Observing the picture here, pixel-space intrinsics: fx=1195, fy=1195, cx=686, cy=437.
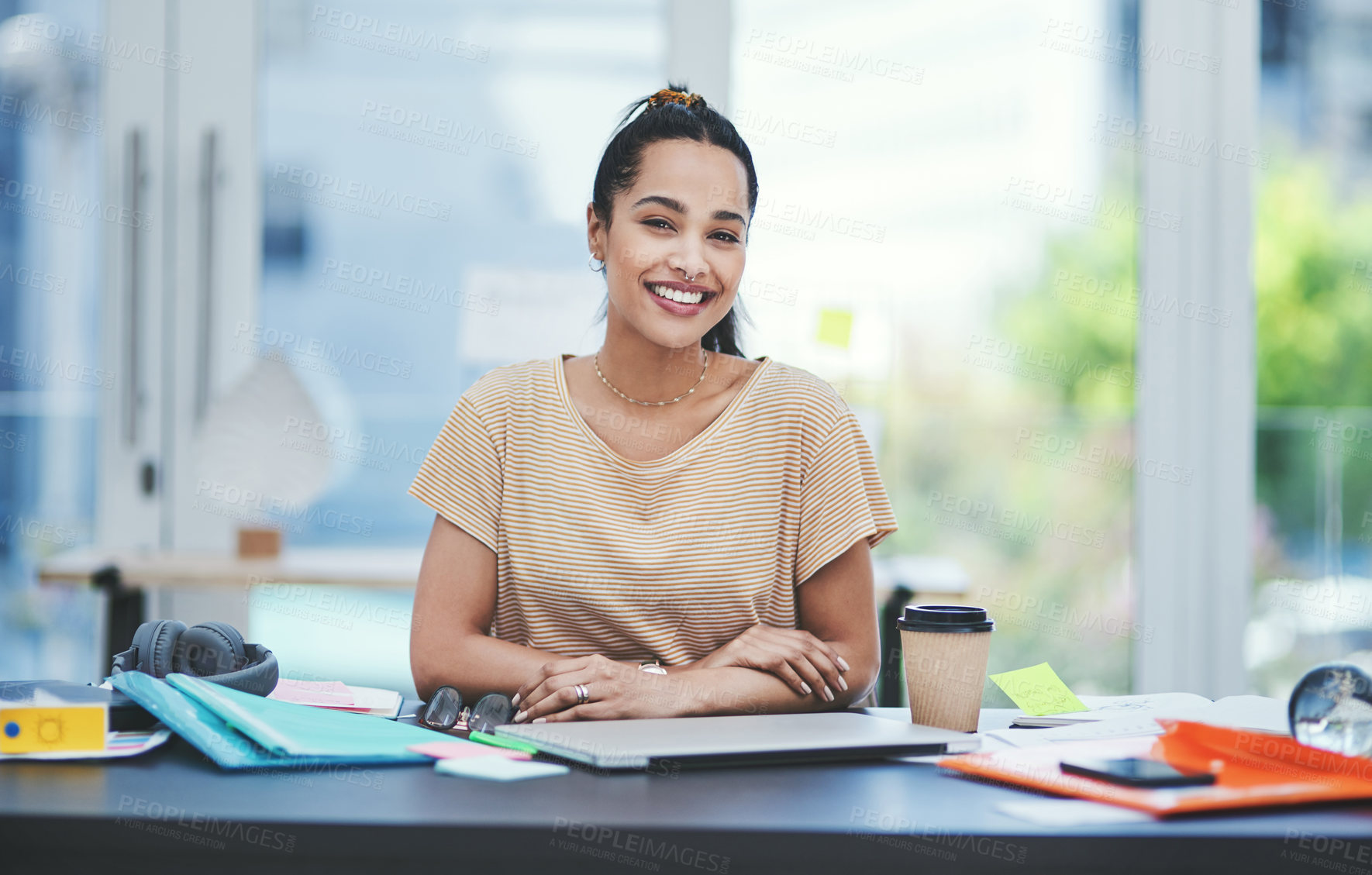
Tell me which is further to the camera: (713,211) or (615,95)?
(615,95)

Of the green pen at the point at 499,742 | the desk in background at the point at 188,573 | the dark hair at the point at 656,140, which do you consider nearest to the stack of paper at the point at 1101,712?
the green pen at the point at 499,742

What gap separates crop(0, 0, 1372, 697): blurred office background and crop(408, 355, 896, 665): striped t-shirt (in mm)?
1329

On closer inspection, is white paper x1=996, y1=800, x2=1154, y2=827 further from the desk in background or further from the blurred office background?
the blurred office background

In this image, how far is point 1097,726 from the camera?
41.2 inches

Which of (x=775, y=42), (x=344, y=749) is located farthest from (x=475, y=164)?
(x=344, y=749)

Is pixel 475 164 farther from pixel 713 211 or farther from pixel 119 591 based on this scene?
pixel 713 211

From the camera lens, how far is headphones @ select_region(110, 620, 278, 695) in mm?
A: 1045

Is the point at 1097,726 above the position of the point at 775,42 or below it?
below

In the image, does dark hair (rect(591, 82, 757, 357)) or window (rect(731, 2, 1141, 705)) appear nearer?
dark hair (rect(591, 82, 757, 357))

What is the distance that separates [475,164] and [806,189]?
31.9 inches

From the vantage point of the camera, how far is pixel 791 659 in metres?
1.30

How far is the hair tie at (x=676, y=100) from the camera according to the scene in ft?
5.26

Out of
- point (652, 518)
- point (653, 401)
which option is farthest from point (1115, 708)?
point (653, 401)

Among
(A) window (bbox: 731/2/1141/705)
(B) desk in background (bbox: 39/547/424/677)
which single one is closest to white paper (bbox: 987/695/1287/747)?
(B) desk in background (bbox: 39/547/424/677)
